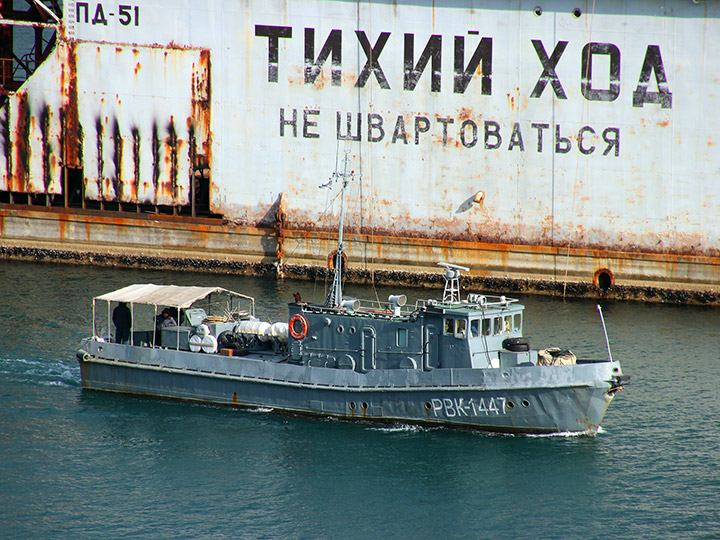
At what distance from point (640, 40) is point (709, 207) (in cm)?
747

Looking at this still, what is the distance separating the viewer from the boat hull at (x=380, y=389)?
85.8 feet

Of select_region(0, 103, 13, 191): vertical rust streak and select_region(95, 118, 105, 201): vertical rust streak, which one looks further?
select_region(0, 103, 13, 191): vertical rust streak

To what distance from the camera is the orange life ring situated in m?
28.3

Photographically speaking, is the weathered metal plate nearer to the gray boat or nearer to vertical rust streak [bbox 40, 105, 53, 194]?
vertical rust streak [bbox 40, 105, 53, 194]

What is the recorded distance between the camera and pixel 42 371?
32.0 m

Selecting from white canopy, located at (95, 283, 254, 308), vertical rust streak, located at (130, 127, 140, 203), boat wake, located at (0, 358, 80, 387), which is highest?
vertical rust streak, located at (130, 127, 140, 203)

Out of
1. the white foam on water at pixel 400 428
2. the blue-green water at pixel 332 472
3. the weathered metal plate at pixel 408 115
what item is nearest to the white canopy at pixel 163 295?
the blue-green water at pixel 332 472

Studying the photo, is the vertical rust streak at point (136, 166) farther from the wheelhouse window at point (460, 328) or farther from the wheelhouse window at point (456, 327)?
the wheelhouse window at point (460, 328)

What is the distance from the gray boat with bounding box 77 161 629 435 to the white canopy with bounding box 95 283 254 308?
0.21 ft

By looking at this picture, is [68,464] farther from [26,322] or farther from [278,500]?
[26,322]

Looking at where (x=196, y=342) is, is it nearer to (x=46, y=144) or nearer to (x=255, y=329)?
(x=255, y=329)

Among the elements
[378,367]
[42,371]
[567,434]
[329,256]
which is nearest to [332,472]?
[378,367]

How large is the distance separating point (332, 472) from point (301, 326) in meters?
4.77

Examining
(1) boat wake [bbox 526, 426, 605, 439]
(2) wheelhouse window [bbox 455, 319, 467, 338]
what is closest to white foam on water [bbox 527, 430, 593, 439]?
(1) boat wake [bbox 526, 426, 605, 439]
